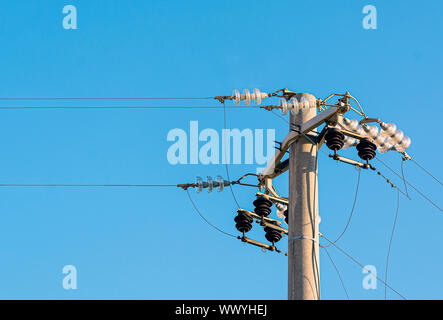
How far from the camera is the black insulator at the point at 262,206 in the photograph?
1939 cm

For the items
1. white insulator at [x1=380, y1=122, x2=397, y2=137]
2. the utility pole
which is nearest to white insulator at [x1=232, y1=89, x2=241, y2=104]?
the utility pole

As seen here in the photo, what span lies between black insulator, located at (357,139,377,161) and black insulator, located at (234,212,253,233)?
2.47 m

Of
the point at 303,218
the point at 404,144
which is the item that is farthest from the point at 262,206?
the point at 404,144

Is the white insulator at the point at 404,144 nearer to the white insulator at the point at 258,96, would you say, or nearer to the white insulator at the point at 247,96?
the white insulator at the point at 258,96

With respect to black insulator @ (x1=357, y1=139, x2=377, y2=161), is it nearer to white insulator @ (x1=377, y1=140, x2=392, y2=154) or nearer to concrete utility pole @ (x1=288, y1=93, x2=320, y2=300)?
concrete utility pole @ (x1=288, y1=93, x2=320, y2=300)

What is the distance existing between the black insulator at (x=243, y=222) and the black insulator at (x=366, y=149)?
2468 mm

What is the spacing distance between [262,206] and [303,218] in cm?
178

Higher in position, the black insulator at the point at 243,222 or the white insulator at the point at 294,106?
the white insulator at the point at 294,106

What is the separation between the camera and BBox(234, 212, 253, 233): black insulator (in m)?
19.4

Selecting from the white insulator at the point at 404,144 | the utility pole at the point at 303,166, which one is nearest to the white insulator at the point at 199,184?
the utility pole at the point at 303,166
